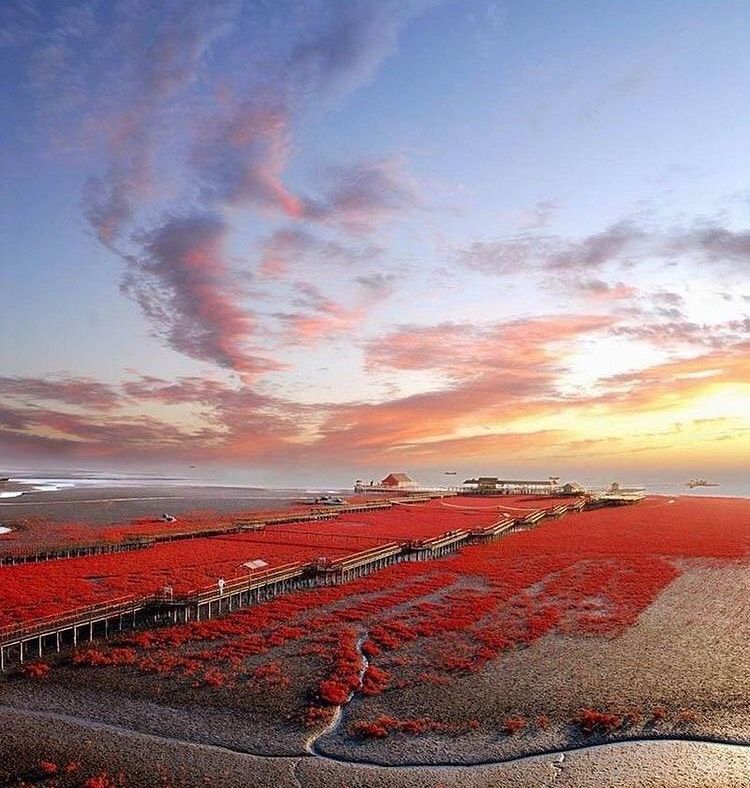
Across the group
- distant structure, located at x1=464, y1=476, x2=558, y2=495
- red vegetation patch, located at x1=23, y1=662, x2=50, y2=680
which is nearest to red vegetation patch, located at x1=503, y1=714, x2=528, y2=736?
red vegetation patch, located at x1=23, y1=662, x2=50, y2=680

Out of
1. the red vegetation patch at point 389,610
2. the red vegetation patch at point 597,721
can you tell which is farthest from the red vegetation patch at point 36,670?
the red vegetation patch at point 597,721

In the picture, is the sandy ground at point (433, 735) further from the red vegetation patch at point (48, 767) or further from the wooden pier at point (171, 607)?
the wooden pier at point (171, 607)

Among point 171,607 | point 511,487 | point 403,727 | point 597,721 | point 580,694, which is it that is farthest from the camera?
point 511,487

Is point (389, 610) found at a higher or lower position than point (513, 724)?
higher

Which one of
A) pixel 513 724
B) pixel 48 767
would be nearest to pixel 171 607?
pixel 48 767

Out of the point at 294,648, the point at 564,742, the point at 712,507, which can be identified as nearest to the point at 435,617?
the point at 294,648

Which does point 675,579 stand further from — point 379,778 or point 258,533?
point 258,533

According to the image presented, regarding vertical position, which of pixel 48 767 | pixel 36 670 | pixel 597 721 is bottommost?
pixel 597 721

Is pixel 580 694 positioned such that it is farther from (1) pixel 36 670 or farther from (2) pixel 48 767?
(1) pixel 36 670

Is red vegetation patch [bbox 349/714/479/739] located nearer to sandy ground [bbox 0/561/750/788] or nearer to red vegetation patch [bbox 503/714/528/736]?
sandy ground [bbox 0/561/750/788]
